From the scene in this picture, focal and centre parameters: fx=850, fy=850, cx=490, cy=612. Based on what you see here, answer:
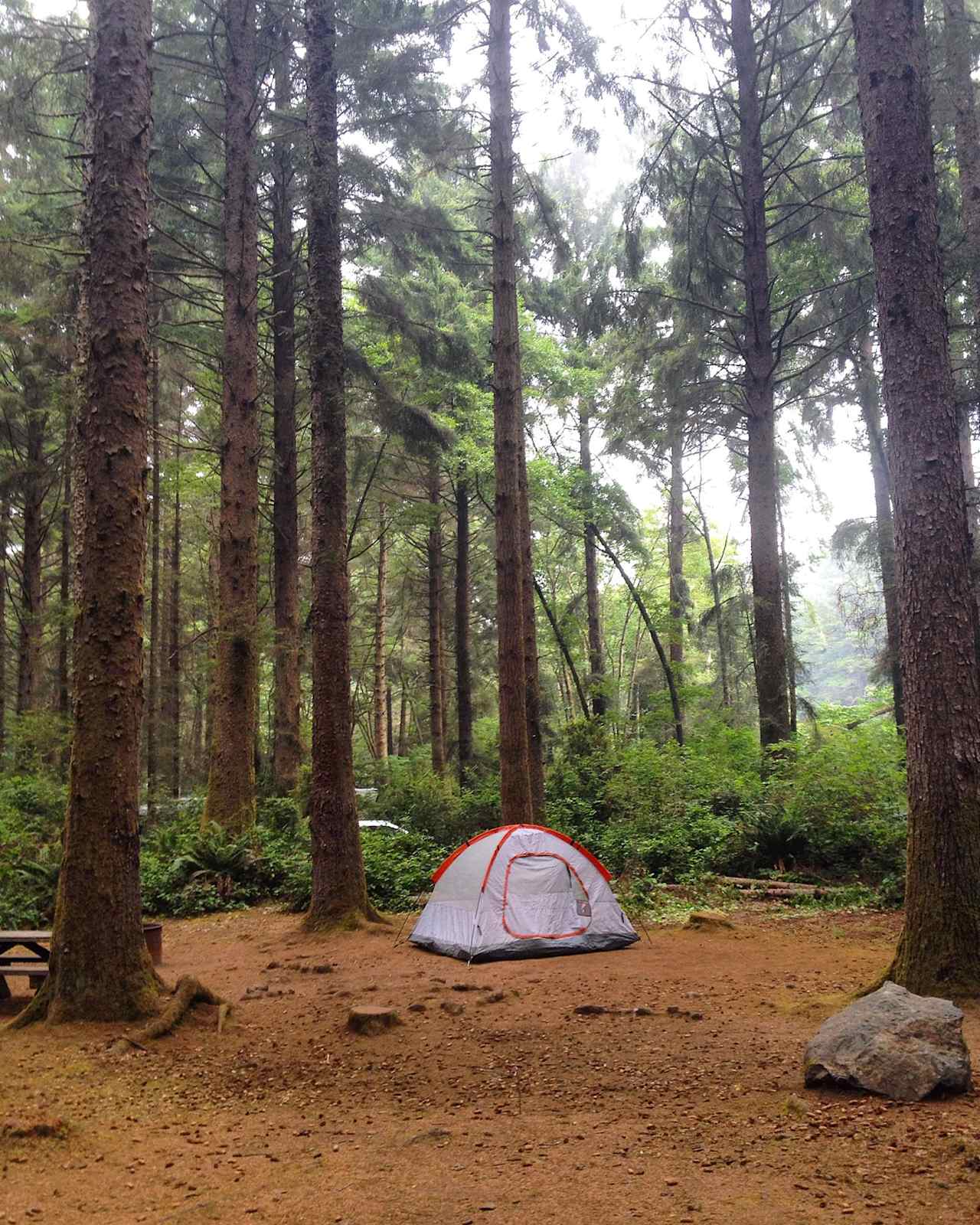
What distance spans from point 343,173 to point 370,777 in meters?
13.2

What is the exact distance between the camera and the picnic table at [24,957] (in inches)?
254

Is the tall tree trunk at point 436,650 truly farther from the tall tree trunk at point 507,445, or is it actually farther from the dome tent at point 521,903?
the dome tent at point 521,903

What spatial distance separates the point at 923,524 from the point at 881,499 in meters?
13.9

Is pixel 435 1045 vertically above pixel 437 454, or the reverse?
pixel 437 454

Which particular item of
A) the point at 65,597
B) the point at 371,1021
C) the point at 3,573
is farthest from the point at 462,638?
the point at 371,1021

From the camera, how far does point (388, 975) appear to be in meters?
7.42

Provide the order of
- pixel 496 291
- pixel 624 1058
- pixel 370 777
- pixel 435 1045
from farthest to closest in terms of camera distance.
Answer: pixel 370 777
pixel 496 291
pixel 435 1045
pixel 624 1058

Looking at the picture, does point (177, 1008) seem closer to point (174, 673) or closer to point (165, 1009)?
point (165, 1009)

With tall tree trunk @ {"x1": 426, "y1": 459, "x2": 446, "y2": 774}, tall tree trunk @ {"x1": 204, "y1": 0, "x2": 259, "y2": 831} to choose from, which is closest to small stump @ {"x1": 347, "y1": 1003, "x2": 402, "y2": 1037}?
tall tree trunk @ {"x1": 204, "y1": 0, "x2": 259, "y2": 831}

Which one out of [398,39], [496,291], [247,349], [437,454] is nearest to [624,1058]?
[496,291]

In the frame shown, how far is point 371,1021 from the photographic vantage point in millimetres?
5941

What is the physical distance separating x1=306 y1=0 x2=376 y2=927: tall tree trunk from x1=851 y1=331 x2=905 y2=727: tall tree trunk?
35.2ft

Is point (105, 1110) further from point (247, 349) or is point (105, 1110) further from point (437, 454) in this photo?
point (437, 454)

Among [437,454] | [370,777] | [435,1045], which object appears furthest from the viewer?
[370,777]
